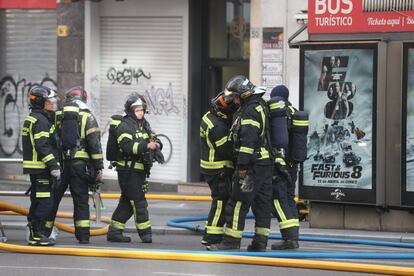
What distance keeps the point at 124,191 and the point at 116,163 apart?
0.37 metres

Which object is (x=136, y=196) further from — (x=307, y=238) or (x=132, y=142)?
(x=307, y=238)

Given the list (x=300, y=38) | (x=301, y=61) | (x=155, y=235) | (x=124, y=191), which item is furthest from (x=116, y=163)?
(x=300, y=38)

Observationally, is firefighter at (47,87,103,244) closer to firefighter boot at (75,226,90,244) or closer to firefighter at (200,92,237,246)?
firefighter boot at (75,226,90,244)

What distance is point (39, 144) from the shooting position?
13383 mm

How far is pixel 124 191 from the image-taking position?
1407cm

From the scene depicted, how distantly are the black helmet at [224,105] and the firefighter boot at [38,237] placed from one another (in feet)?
8.53

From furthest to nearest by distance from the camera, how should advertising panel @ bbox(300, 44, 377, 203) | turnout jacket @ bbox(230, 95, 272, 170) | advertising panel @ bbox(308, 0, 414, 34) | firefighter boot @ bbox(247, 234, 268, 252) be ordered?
advertising panel @ bbox(300, 44, 377, 203) < advertising panel @ bbox(308, 0, 414, 34) < firefighter boot @ bbox(247, 234, 268, 252) < turnout jacket @ bbox(230, 95, 272, 170)

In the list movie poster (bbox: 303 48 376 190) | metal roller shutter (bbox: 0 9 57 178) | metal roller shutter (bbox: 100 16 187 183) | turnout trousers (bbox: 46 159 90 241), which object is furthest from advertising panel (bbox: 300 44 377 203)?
metal roller shutter (bbox: 0 9 57 178)

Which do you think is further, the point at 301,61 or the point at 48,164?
the point at 301,61

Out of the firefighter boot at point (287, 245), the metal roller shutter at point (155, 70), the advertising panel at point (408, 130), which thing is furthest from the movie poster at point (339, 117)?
the metal roller shutter at point (155, 70)

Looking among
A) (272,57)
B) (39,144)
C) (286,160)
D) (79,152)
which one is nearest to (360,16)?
(286,160)

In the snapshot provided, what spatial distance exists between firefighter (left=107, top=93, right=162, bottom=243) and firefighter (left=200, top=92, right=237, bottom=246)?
3.03 feet

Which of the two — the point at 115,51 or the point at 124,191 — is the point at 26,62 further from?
the point at 124,191

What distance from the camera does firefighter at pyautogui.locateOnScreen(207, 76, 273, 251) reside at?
12.7 m
